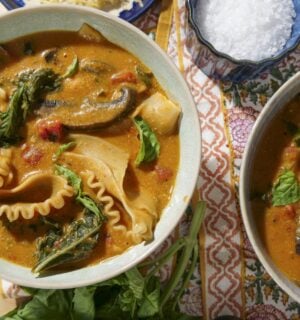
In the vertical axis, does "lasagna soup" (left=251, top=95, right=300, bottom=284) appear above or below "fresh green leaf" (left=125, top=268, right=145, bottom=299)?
above

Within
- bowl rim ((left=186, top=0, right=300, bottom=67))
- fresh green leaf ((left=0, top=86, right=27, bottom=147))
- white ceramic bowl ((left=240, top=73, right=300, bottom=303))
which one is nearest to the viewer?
white ceramic bowl ((left=240, top=73, right=300, bottom=303))

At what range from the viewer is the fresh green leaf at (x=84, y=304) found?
3.28m

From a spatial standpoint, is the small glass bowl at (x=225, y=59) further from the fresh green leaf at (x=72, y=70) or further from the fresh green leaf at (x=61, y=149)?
the fresh green leaf at (x=61, y=149)

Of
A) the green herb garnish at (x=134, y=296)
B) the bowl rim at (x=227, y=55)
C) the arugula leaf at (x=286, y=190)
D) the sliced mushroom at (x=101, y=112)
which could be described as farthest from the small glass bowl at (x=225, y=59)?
the green herb garnish at (x=134, y=296)

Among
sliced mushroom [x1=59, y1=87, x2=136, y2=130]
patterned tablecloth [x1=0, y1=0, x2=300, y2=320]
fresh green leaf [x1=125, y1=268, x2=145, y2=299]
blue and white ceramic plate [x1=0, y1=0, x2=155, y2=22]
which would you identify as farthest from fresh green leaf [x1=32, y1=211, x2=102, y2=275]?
blue and white ceramic plate [x1=0, y1=0, x2=155, y2=22]

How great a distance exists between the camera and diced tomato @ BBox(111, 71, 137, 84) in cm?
302

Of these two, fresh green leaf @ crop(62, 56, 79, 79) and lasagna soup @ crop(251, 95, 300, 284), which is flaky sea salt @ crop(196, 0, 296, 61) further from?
fresh green leaf @ crop(62, 56, 79, 79)

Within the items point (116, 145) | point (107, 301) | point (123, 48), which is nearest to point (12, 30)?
point (123, 48)

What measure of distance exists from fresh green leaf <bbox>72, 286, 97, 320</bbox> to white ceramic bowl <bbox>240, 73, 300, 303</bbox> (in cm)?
97

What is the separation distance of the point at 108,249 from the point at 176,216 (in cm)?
38

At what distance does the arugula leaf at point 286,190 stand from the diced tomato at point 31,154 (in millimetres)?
1122

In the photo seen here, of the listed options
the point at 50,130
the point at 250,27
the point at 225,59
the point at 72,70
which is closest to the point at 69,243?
the point at 50,130

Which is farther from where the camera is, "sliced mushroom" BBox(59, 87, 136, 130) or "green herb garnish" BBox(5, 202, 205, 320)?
"green herb garnish" BBox(5, 202, 205, 320)

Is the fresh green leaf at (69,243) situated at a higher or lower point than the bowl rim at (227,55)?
lower
